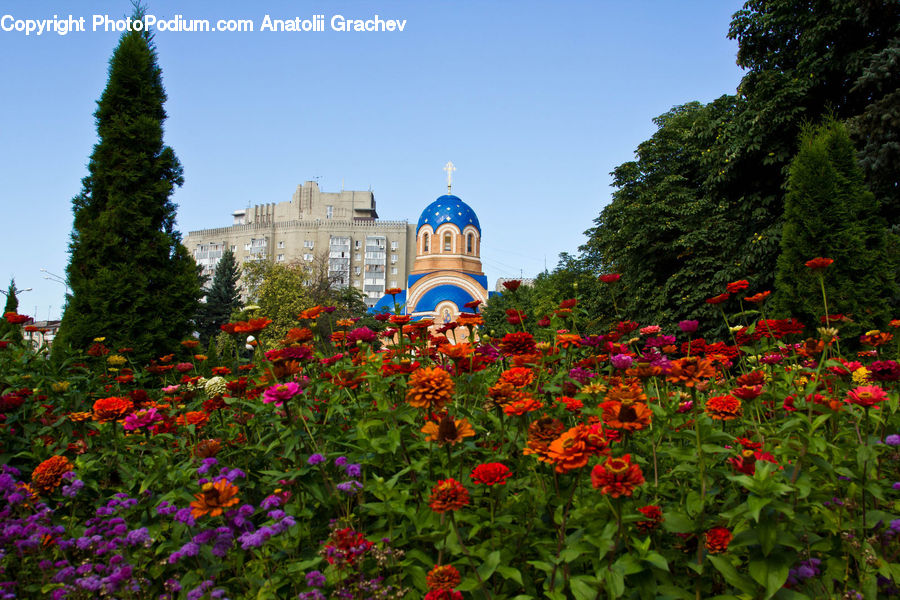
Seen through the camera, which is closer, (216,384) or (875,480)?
(875,480)

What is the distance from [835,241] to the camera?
23.3ft

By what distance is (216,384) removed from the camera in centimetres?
306

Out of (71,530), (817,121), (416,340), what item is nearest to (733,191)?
(817,121)

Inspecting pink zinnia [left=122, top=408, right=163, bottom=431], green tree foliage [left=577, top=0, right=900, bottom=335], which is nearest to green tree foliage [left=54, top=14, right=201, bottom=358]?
pink zinnia [left=122, top=408, right=163, bottom=431]

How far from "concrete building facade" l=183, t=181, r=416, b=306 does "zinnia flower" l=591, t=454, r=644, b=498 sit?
207 ft

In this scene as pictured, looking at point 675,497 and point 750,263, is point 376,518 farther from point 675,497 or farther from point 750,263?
point 750,263

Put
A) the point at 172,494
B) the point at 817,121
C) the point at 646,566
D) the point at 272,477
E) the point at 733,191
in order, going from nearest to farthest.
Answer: the point at 646,566, the point at 172,494, the point at 272,477, the point at 817,121, the point at 733,191

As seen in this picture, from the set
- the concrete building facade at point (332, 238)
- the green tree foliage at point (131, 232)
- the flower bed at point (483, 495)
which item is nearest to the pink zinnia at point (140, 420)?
the flower bed at point (483, 495)

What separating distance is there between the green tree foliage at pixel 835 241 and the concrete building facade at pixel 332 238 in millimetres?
57902

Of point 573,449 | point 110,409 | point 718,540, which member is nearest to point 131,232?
point 110,409

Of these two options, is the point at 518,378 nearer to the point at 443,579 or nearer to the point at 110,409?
the point at 443,579

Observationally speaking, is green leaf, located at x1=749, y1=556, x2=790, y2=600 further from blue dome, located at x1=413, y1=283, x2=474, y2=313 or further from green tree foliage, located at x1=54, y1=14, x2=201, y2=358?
blue dome, located at x1=413, y1=283, x2=474, y2=313

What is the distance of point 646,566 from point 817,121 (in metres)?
14.0

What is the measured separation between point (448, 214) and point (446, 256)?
3.18 m
